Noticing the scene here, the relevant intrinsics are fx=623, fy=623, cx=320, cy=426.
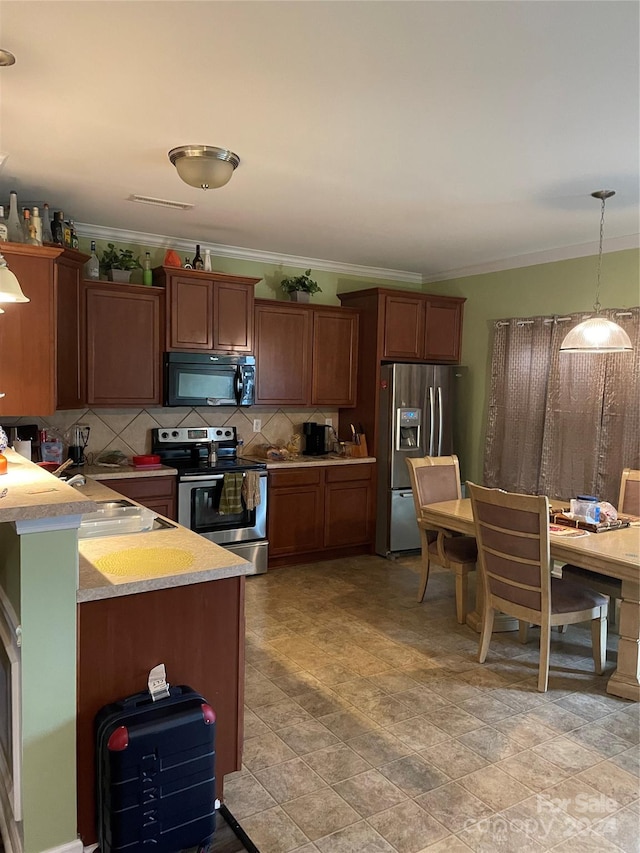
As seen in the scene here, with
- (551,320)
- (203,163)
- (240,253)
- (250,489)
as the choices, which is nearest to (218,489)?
(250,489)

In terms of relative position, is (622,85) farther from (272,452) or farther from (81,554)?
(272,452)

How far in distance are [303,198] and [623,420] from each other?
8.78ft

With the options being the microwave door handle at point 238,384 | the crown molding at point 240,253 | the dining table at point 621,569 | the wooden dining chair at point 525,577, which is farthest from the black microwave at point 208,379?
the dining table at point 621,569

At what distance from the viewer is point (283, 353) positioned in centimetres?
526

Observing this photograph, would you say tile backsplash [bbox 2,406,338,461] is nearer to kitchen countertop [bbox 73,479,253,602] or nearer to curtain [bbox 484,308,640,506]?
curtain [bbox 484,308,640,506]

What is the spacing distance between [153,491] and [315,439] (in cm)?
165

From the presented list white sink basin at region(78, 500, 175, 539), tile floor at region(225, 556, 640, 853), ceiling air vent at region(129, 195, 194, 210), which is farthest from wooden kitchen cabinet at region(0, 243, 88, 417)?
tile floor at region(225, 556, 640, 853)

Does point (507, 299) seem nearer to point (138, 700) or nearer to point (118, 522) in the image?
point (118, 522)

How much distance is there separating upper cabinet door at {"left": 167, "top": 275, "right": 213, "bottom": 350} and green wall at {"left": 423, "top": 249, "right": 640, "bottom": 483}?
244 centimetres

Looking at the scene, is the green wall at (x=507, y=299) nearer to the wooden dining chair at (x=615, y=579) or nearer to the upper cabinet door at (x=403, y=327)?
the upper cabinet door at (x=403, y=327)

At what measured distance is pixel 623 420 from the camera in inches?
172

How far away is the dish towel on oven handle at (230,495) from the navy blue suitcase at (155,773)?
8.71ft

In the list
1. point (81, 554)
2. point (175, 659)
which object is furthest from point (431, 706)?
point (81, 554)

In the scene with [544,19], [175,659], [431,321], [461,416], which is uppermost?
[544,19]
